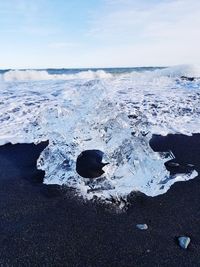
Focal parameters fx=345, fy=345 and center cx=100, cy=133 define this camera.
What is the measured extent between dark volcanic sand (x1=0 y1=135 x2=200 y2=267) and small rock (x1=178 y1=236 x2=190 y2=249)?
0.04 meters

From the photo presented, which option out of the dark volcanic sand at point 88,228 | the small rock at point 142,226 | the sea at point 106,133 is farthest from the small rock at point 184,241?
the sea at point 106,133

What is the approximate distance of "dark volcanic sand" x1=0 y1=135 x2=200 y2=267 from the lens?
10.5 feet

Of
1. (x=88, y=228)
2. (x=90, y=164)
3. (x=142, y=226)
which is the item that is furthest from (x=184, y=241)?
(x=90, y=164)

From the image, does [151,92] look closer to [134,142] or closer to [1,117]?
[1,117]

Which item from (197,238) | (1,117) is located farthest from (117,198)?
(1,117)

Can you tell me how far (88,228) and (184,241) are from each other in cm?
100

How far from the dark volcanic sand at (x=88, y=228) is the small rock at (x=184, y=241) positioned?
0.14 ft

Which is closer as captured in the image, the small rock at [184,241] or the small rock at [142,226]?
the small rock at [184,241]

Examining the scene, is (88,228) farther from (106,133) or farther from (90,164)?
(106,133)

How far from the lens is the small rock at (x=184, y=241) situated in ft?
11.0

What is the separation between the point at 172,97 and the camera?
1034 cm

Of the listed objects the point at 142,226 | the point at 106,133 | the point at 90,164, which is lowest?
the point at 90,164

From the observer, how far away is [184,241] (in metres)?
3.43

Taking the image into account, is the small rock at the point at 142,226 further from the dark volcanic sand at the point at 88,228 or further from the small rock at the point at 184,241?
the small rock at the point at 184,241
